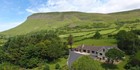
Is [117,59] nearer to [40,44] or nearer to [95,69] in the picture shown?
[95,69]

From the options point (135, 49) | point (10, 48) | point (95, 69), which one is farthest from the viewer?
point (10, 48)

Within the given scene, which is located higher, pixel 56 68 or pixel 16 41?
pixel 16 41

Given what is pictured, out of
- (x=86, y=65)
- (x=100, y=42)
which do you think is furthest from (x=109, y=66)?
(x=100, y=42)

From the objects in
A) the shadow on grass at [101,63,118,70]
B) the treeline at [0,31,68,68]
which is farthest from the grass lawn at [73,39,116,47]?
the shadow on grass at [101,63,118,70]

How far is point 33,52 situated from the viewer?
104m

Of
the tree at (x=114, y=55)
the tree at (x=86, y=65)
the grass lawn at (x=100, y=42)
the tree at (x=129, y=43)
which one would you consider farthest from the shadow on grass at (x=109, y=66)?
the grass lawn at (x=100, y=42)

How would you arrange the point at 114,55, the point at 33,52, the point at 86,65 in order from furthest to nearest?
the point at 33,52 < the point at 114,55 < the point at 86,65

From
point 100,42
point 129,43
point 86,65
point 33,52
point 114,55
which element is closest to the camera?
point 86,65

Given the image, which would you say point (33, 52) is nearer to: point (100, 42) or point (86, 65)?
point (100, 42)

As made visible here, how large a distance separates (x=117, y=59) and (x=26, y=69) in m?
36.7

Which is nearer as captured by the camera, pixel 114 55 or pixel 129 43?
pixel 114 55

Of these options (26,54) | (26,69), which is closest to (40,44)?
(26,54)

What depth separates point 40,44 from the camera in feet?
344

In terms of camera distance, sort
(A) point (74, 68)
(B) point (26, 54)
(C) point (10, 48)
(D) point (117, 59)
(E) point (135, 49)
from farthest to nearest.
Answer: (C) point (10, 48) → (B) point (26, 54) → (E) point (135, 49) → (D) point (117, 59) → (A) point (74, 68)
